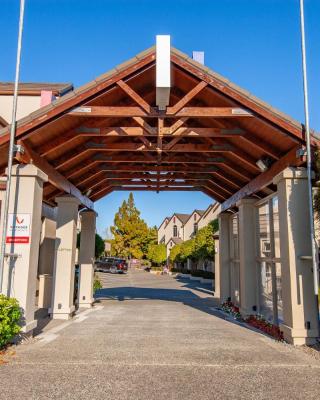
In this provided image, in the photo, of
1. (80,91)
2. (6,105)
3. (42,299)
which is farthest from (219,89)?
(6,105)

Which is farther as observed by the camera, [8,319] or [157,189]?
[157,189]

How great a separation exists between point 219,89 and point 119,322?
722 cm

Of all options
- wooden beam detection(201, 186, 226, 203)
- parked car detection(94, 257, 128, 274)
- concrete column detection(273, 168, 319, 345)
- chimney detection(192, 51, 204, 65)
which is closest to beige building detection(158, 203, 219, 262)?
parked car detection(94, 257, 128, 274)

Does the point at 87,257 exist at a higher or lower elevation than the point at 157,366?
higher

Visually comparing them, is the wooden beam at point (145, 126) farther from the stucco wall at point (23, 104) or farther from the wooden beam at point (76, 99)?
the stucco wall at point (23, 104)

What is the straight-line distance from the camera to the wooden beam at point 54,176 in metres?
8.48

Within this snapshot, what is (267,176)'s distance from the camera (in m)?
9.71

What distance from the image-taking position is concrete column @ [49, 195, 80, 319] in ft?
37.9

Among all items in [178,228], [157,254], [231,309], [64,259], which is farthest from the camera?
[178,228]

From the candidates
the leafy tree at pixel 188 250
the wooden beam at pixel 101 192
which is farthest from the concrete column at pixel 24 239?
the leafy tree at pixel 188 250

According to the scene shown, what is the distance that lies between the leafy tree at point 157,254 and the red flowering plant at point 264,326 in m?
43.7

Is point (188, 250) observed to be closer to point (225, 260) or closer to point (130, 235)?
point (130, 235)

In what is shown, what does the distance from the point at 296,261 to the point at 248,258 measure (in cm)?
369

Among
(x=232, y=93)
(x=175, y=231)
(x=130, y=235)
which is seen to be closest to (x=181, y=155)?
(x=232, y=93)
